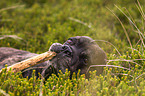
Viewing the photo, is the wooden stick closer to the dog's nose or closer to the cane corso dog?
the cane corso dog

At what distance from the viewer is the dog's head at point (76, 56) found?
3.11 meters

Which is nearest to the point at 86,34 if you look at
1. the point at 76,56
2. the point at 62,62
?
the point at 76,56

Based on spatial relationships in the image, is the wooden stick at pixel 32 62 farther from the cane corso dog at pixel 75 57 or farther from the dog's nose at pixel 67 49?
the dog's nose at pixel 67 49

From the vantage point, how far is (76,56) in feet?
10.5

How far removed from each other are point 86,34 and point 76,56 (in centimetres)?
138

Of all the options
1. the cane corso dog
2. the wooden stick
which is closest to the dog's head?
the cane corso dog

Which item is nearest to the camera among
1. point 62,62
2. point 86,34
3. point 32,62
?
point 32,62

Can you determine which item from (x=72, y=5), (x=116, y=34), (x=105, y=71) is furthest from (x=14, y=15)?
(x=105, y=71)

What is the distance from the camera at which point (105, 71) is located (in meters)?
3.05

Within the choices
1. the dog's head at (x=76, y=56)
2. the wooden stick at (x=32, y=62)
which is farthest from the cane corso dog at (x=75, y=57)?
the wooden stick at (x=32, y=62)

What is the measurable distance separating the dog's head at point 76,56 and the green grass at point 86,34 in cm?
22

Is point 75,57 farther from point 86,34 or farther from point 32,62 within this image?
point 86,34

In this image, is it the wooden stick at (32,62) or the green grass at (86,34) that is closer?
the green grass at (86,34)

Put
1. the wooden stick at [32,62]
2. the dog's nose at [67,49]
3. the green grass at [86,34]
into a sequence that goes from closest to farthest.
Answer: the green grass at [86,34]
the wooden stick at [32,62]
the dog's nose at [67,49]
